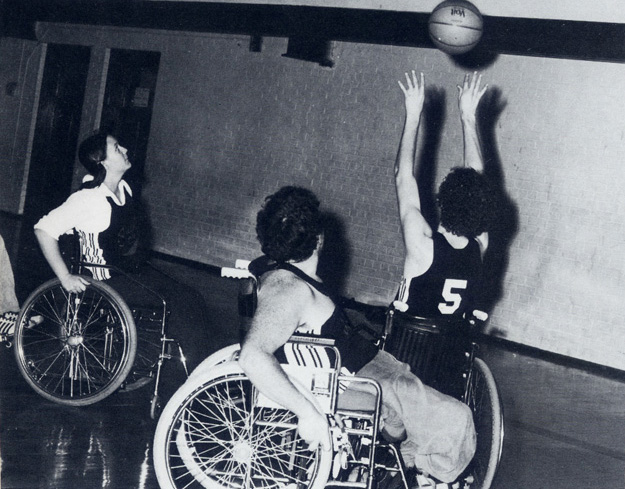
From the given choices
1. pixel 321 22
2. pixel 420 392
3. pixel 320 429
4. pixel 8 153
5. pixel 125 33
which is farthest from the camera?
pixel 8 153

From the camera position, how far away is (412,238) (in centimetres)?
301

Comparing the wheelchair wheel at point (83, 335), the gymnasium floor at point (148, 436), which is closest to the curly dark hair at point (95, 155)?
the wheelchair wheel at point (83, 335)

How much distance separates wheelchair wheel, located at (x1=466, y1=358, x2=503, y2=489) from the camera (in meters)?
3.03

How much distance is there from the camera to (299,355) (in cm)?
272

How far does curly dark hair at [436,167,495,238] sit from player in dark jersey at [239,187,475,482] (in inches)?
22.0

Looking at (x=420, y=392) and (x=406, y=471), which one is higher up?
(x=420, y=392)

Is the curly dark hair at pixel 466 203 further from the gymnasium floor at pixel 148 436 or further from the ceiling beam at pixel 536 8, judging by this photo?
the ceiling beam at pixel 536 8

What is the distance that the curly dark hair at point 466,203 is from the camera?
9.95ft

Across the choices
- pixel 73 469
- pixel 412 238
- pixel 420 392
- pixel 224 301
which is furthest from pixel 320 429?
pixel 224 301

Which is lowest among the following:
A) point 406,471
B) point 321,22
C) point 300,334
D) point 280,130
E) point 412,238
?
point 406,471

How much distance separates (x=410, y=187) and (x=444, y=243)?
0.25m

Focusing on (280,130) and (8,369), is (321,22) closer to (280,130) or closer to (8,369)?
(280,130)

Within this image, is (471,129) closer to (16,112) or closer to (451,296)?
(451,296)

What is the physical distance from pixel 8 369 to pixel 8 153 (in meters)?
7.88
